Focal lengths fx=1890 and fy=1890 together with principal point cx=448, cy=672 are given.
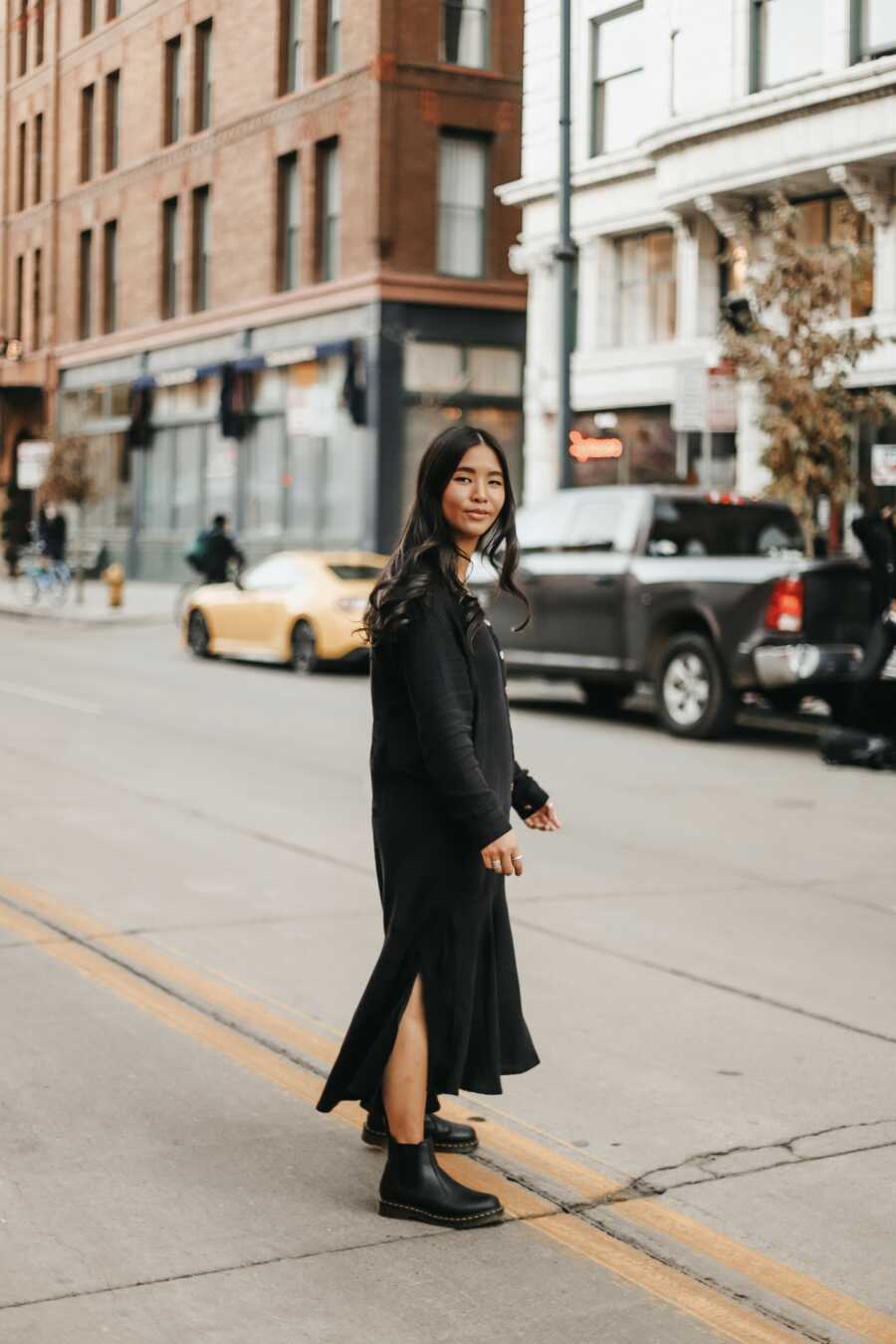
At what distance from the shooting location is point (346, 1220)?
424 centimetres

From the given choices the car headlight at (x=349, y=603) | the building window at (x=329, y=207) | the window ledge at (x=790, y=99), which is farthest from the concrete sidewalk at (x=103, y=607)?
the window ledge at (x=790, y=99)

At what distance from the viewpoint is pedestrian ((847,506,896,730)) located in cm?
1344

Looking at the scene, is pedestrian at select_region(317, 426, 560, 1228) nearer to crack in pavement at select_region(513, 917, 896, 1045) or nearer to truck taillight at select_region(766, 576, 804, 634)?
crack in pavement at select_region(513, 917, 896, 1045)

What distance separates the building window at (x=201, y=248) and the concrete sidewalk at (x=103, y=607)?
5821mm

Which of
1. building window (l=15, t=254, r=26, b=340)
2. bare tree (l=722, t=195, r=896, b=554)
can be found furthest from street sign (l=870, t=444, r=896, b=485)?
building window (l=15, t=254, r=26, b=340)

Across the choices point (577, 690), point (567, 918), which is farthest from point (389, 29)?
point (567, 918)

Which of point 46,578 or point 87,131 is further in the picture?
point 87,131

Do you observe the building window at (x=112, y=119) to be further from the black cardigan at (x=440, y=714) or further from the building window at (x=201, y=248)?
the black cardigan at (x=440, y=714)

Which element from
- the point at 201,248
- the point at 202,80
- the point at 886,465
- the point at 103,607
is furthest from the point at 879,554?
the point at 201,248

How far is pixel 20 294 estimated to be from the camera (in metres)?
47.5

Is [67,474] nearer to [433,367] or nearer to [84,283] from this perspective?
[84,283]

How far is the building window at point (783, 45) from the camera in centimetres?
2109

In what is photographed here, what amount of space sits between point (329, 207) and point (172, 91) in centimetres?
333

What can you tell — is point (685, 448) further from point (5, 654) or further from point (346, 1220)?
point (346, 1220)
